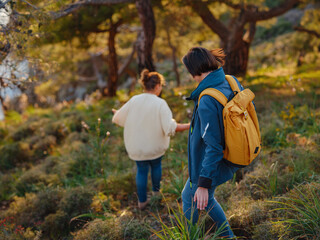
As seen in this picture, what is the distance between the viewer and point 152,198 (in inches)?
146

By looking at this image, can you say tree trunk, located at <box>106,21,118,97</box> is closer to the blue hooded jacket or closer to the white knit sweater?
the white knit sweater

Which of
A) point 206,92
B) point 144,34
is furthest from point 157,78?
point 144,34

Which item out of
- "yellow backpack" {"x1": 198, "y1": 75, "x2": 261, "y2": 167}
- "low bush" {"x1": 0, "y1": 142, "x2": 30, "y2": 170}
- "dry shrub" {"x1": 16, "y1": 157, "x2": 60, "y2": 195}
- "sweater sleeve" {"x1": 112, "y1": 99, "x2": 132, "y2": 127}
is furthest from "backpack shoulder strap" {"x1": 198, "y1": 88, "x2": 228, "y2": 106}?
"low bush" {"x1": 0, "y1": 142, "x2": 30, "y2": 170}

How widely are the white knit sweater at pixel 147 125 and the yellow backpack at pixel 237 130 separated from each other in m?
1.27

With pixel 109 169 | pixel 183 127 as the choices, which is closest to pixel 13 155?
pixel 109 169

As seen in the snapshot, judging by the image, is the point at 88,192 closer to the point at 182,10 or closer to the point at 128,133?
the point at 128,133

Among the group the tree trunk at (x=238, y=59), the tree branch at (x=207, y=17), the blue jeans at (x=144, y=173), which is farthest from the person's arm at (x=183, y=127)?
the tree trunk at (x=238, y=59)

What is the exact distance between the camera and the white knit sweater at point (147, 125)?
11.0 ft

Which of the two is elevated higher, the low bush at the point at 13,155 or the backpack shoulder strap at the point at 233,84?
the backpack shoulder strap at the point at 233,84

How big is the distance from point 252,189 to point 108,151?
3.26 meters

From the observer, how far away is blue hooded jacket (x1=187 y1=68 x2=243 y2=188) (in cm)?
199

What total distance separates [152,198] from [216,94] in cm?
215

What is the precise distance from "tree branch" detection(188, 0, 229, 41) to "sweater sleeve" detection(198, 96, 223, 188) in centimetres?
592

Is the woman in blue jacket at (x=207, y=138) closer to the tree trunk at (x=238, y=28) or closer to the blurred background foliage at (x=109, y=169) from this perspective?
the blurred background foliage at (x=109, y=169)
